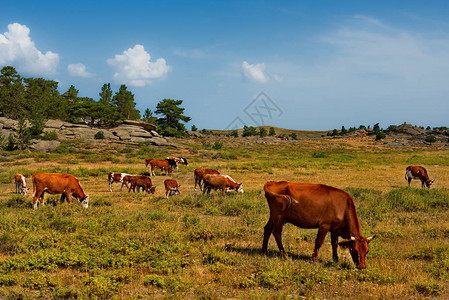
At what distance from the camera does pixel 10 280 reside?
603cm

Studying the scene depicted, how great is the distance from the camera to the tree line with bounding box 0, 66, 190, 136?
62.9 metres

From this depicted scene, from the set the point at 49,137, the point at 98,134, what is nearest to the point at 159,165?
the point at 49,137

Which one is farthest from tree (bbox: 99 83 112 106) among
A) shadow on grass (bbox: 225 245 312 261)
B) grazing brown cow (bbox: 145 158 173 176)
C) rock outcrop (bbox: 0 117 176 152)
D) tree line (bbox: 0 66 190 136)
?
shadow on grass (bbox: 225 245 312 261)

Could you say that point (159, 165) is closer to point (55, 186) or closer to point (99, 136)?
point (55, 186)

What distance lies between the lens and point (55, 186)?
12258 millimetres

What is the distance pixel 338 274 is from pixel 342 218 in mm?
1140

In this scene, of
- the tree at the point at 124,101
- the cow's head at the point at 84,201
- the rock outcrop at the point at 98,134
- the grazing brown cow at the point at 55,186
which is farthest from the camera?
the tree at the point at 124,101

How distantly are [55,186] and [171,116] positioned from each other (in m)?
61.8

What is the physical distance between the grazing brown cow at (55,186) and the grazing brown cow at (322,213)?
8474 mm

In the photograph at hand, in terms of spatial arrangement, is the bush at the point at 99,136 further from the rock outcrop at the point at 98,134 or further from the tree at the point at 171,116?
the tree at the point at 171,116

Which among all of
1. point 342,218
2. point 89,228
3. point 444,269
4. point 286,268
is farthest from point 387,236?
point 89,228

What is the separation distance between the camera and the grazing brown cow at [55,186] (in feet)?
39.6

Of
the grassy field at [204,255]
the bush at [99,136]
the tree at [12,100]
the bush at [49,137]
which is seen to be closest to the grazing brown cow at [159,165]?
the grassy field at [204,255]

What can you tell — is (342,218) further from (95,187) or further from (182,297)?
(95,187)
